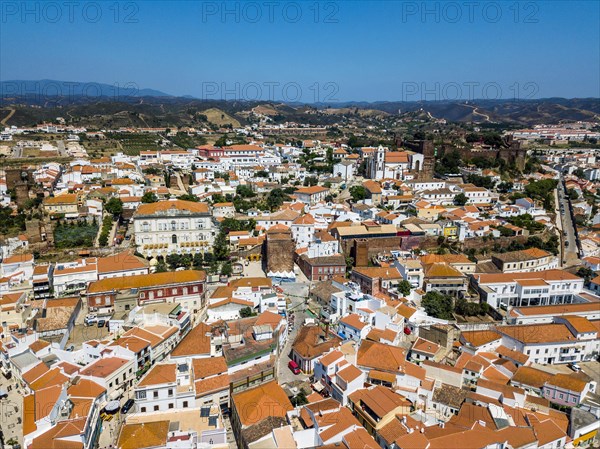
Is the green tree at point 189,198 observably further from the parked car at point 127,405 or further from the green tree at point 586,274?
the green tree at point 586,274

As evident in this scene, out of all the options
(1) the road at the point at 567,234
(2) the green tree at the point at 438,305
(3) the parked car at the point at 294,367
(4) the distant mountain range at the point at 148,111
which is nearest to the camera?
(3) the parked car at the point at 294,367

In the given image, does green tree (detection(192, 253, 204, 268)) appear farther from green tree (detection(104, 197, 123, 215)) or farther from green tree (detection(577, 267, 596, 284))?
green tree (detection(577, 267, 596, 284))

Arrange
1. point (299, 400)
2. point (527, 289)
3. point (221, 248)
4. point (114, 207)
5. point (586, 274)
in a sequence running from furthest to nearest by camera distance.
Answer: point (114, 207), point (221, 248), point (586, 274), point (527, 289), point (299, 400)

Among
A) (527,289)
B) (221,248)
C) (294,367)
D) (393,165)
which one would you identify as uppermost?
(393,165)

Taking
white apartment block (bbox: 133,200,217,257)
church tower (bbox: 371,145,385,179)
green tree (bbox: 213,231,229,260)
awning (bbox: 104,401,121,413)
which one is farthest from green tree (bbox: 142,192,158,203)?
church tower (bbox: 371,145,385,179)

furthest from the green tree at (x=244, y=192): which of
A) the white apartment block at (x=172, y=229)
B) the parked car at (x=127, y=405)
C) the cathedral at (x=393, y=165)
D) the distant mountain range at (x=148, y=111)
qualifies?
the distant mountain range at (x=148, y=111)

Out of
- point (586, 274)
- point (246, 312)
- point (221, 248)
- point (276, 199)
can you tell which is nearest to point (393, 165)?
point (276, 199)

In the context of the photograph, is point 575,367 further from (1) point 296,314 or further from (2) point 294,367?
(1) point 296,314
